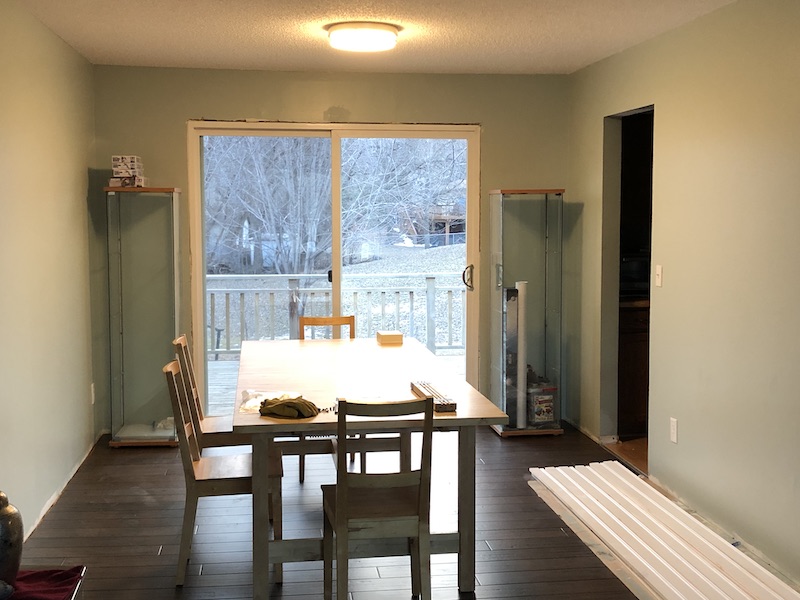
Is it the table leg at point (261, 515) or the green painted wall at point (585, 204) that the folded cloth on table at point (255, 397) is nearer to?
the table leg at point (261, 515)

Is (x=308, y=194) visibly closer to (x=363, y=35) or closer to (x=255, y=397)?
(x=363, y=35)

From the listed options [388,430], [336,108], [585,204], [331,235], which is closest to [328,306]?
[331,235]

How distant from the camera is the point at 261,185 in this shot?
19.7 feet

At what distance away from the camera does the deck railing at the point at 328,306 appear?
19.7ft

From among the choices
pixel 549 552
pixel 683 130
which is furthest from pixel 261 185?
pixel 549 552

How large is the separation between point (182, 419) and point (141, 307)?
2539mm

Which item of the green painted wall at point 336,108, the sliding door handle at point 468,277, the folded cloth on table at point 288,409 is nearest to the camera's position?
the folded cloth on table at point 288,409

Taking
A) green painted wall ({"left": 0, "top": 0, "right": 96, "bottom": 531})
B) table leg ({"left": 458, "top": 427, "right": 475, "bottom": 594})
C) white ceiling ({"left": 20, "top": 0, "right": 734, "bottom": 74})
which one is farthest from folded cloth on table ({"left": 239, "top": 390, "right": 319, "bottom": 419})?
white ceiling ({"left": 20, "top": 0, "right": 734, "bottom": 74})

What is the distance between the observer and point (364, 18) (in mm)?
4289

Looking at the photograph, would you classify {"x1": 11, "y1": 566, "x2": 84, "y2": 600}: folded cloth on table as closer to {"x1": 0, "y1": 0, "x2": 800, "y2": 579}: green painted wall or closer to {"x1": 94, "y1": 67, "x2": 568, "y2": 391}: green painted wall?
{"x1": 0, "y1": 0, "x2": 800, "y2": 579}: green painted wall

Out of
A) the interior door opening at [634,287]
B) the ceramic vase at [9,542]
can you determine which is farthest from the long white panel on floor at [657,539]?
the ceramic vase at [9,542]

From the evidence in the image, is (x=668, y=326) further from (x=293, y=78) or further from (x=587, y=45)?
(x=293, y=78)

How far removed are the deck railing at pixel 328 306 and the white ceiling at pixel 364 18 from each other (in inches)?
58.5

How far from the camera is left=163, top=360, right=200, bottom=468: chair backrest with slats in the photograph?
323 centimetres
